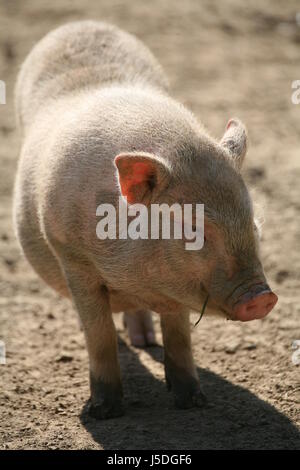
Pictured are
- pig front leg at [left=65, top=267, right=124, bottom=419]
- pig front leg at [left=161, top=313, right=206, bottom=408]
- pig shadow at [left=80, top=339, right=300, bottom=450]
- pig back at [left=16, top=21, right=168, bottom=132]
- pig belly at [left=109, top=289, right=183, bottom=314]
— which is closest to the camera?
pig shadow at [left=80, top=339, right=300, bottom=450]

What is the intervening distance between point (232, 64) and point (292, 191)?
3.80m

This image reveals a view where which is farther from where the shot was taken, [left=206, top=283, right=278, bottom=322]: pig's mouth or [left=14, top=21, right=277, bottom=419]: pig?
[left=14, top=21, right=277, bottom=419]: pig

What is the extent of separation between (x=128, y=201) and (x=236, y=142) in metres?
0.69

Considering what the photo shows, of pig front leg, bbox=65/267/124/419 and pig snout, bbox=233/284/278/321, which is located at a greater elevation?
pig snout, bbox=233/284/278/321

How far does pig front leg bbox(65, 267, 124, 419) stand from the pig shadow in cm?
9

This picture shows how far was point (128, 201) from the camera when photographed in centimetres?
425

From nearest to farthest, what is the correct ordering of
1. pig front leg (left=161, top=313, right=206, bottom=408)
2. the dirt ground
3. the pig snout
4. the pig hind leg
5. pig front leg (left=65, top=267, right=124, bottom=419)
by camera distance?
the pig snout, the dirt ground, pig front leg (left=65, top=267, right=124, bottom=419), pig front leg (left=161, top=313, right=206, bottom=408), the pig hind leg

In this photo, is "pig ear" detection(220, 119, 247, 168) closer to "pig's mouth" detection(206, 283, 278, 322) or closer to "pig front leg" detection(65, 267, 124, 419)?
"pig's mouth" detection(206, 283, 278, 322)

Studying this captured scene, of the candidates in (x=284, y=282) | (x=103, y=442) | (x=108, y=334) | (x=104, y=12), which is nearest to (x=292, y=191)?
(x=284, y=282)

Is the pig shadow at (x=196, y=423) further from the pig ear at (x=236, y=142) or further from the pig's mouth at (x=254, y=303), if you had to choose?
the pig ear at (x=236, y=142)

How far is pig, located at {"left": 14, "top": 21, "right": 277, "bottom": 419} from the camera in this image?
4117 millimetres

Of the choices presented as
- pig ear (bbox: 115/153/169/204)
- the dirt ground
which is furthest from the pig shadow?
pig ear (bbox: 115/153/169/204)

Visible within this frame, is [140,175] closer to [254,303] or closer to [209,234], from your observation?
[209,234]

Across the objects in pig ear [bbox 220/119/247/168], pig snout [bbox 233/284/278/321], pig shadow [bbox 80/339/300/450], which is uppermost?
pig ear [bbox 220/119/247/168]
